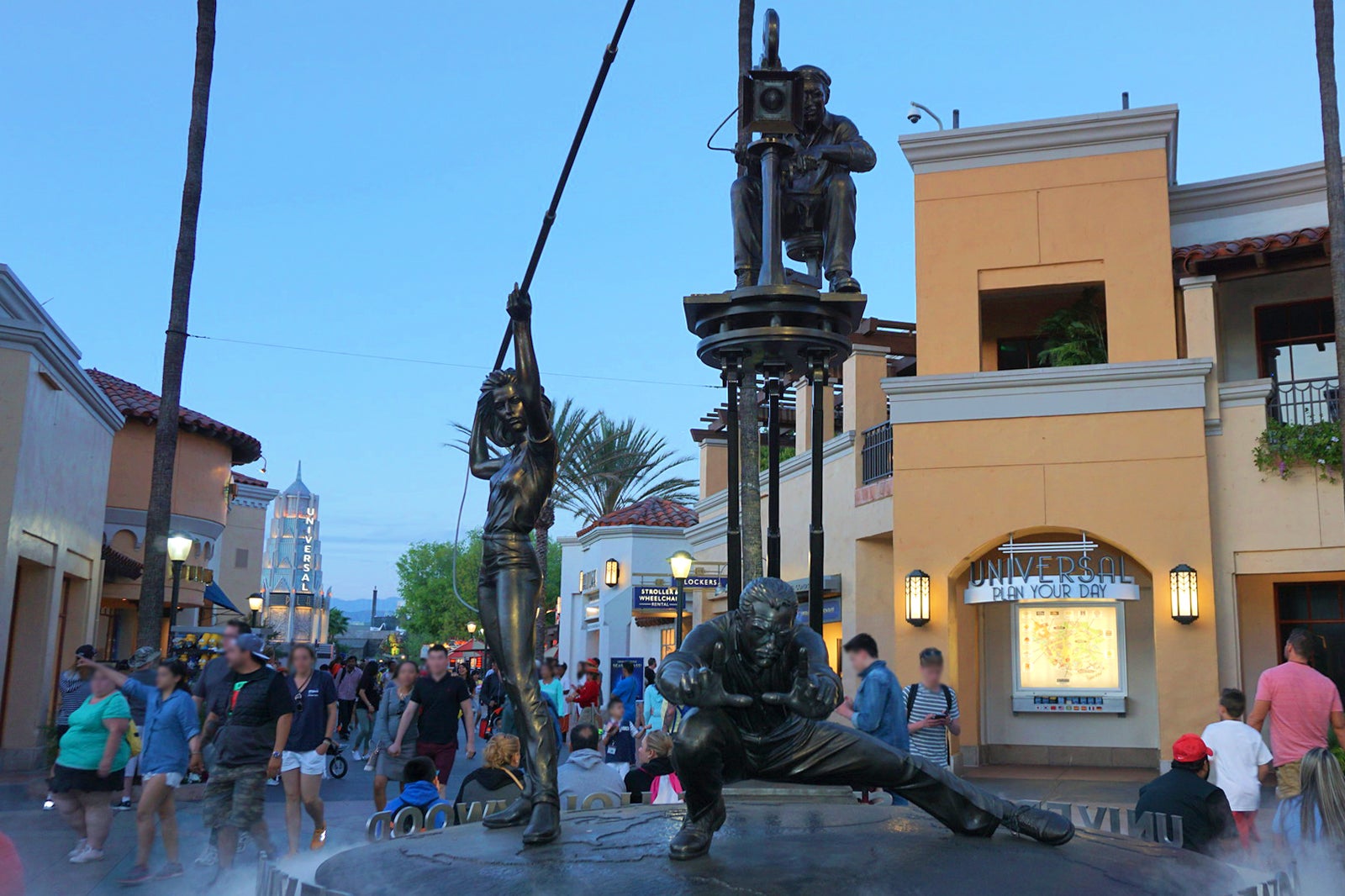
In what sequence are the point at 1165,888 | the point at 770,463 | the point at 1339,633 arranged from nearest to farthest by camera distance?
the point at 1165,888
the point at 770,463
the point at 1339,633

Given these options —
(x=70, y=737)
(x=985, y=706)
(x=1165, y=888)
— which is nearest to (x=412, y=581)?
(x=985, y=706)

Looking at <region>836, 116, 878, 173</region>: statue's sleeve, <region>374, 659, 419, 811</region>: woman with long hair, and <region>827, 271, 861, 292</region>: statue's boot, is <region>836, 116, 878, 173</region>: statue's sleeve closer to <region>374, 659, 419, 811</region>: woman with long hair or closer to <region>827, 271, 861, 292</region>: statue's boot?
<region>827, 271, 861, 292</region>: statue's boot

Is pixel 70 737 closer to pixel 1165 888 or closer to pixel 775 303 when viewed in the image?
pixel 775 303

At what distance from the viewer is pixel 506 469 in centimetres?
576

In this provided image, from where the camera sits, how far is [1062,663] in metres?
17.7

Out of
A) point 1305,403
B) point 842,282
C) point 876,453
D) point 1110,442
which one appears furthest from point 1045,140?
point 842,282

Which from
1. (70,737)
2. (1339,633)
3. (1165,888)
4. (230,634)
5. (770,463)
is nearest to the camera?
(1165,888)

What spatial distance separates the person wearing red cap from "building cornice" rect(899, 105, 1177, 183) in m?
A: 12.5

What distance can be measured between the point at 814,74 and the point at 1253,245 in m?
11.3

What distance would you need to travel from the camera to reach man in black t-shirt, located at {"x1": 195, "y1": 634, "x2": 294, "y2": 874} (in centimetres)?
791

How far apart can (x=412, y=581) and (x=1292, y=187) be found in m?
74.6

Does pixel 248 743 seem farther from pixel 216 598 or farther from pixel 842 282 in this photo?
pixel 216 598

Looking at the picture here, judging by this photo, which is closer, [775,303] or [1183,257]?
[775,303]

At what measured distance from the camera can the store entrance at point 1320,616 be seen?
16.6 m
